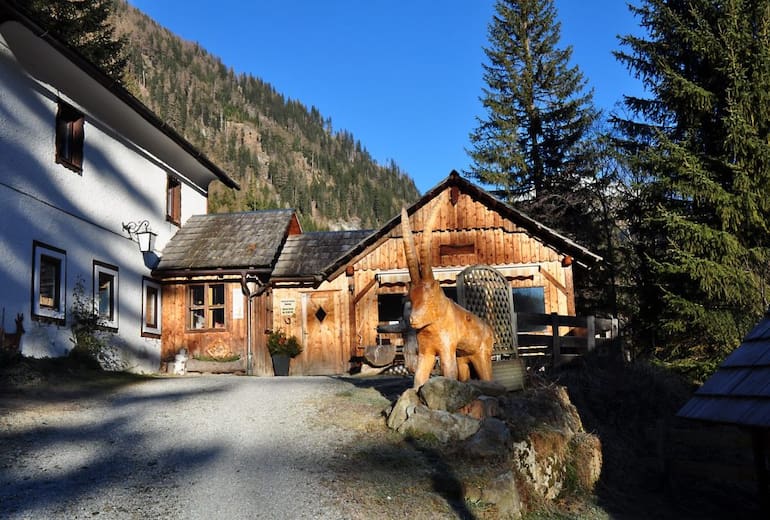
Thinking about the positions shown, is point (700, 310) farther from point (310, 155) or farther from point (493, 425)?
point (310, 155)

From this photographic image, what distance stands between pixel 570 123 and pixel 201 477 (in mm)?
26707

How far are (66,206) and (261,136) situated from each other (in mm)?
142470

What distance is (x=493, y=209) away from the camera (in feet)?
61.1

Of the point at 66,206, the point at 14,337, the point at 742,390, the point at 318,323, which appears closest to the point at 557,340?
the point at 742,390

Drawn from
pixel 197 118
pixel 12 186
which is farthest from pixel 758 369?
pixel 197 118

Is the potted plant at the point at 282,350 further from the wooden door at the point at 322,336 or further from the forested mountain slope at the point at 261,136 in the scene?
the forested mountain slope at the point at 261,136

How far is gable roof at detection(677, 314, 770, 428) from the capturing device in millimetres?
5988

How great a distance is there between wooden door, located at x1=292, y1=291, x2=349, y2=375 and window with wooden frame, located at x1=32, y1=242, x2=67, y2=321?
6.81m

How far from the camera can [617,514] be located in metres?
8.92

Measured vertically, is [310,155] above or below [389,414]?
above

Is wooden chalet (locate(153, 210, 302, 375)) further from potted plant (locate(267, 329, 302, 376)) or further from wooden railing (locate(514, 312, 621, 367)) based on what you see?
wooden railing (locate(514, 312, 621, 367))

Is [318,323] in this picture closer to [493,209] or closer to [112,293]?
[112,293]

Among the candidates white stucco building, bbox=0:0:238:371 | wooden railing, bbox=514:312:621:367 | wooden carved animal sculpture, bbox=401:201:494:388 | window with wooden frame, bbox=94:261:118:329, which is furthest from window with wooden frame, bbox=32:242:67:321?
wooden railing, bbox=514:312:621:367

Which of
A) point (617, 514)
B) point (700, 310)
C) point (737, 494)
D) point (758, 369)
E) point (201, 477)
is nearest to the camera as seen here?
point (758, 369)
